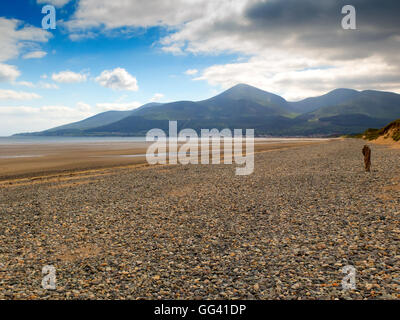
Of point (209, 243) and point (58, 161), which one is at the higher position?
point (58, 161)

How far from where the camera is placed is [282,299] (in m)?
6.76

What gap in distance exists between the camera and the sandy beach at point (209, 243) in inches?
294

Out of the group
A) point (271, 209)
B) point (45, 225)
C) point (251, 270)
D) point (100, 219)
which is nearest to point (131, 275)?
point (251, 270)

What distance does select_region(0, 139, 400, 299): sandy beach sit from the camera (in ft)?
24.5

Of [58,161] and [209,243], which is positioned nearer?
[209,243]

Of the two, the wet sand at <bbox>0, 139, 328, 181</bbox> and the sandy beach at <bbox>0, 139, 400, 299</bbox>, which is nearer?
the sandy beach at <bbox>0, 139, 400, 299</bbox>

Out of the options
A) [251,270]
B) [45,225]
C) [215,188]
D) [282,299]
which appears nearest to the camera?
[282,299]

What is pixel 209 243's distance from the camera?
1062 centimetres

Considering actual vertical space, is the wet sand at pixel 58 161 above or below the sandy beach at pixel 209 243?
above

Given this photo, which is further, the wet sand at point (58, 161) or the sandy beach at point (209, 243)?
the wet sand at point (58, 161)

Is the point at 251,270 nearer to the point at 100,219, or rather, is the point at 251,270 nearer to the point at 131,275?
the point at 131,275

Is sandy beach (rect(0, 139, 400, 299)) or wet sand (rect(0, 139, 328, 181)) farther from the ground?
wet sand (rect(0, 139, 328, 181))
